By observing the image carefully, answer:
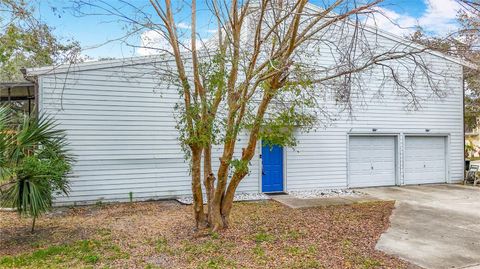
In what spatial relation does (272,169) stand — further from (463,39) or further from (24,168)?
(24,168)

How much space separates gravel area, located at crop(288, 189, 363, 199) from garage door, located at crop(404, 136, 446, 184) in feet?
9.09

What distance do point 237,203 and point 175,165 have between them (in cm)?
205

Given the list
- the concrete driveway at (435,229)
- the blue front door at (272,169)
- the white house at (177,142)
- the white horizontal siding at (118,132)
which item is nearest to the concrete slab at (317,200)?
the blue front door at (272,169)

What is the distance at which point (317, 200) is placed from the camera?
9.92 m

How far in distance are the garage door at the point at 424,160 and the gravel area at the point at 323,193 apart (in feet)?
9.09

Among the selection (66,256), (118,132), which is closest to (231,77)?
(66,256)

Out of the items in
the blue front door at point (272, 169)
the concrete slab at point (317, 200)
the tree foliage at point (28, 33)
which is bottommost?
the concrete slab at point (317, 200)

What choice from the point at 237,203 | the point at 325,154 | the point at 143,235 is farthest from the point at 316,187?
the point at 143,235

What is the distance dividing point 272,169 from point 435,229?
5155 mm

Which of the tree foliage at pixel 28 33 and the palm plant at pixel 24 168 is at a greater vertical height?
the tree foliage at pixel 28 33

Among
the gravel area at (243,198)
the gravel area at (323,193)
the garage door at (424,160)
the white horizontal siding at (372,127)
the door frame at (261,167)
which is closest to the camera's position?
the gravel area at (243,198)

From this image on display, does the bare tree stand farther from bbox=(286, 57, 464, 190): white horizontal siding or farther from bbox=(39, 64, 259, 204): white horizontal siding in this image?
bbox=(286, 57, 464, 190): white horizontal siding

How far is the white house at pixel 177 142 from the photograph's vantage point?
9156 millimetres

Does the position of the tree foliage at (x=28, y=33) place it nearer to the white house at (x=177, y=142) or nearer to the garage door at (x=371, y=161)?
the white house at (x=177, y=142)
